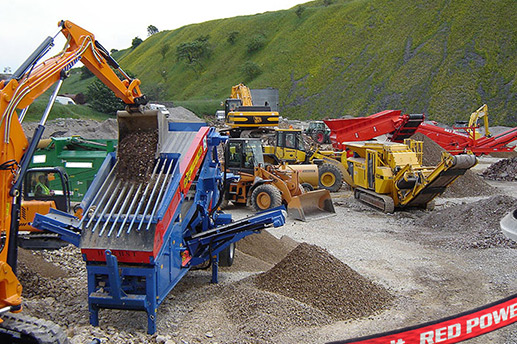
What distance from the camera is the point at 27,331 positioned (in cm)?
398

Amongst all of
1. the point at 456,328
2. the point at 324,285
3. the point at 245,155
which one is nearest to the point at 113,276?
the point at 324,285

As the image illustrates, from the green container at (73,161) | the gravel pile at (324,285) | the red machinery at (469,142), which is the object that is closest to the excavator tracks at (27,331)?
the gravel pile at (324,285)

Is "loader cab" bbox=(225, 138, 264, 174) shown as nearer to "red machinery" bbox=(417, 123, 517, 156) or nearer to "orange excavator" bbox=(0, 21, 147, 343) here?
"orange excavator" bbox=(0, 21, 147, 343)

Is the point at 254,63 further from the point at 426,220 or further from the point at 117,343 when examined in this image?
the point at 117,343

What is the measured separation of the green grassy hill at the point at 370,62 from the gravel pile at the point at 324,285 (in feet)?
112

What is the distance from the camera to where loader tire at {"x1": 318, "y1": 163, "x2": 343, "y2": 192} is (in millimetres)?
17734

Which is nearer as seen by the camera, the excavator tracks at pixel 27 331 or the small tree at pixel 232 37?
the excavator tracks at pixel 27 331

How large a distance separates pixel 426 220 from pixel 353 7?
176ft

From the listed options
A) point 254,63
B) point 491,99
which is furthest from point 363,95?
point 254,63

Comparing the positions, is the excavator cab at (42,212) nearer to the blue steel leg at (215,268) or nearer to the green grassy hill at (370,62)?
the blue steel leg at (215,268)

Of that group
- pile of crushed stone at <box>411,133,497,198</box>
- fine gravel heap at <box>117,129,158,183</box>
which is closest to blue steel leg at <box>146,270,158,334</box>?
fine gravel heap at <box>117,129,158,183</box>

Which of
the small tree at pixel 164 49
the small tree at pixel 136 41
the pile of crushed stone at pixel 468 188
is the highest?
the small tree at pixel 136 41

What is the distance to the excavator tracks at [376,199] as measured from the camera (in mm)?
14211

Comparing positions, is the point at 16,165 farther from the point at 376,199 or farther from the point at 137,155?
the point at 376,199
